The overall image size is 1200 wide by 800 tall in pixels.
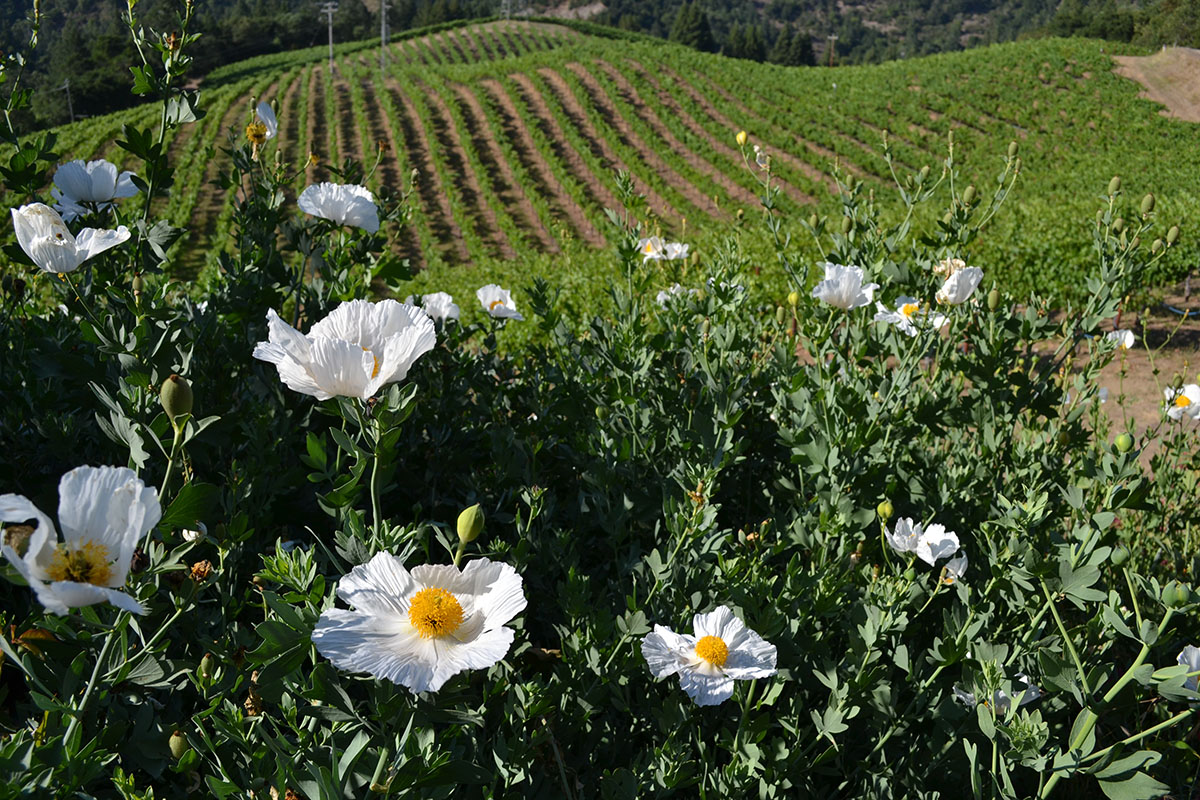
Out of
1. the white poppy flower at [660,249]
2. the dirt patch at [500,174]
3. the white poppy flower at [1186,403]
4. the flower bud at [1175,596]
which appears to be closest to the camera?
the flower bud at [1175,596]

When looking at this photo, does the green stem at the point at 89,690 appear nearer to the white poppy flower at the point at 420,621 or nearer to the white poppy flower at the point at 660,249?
the white poppy flower at the point at 420,621

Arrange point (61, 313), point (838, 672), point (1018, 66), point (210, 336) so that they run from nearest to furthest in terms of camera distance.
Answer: point (838, 672) → point (210, 336) → point (61, 313) → point (1018, 66)

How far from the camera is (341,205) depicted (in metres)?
1.78

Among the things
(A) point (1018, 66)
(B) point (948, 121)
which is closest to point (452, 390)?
(B) point (948, 121)

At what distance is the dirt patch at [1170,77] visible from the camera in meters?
25.0

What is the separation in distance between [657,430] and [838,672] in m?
0.79

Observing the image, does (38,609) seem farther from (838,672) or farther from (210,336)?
(838,672)

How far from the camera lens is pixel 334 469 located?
3.92 ft

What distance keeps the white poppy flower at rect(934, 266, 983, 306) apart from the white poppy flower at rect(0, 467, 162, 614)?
66.2 inches

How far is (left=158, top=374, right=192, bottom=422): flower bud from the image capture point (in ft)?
3.01

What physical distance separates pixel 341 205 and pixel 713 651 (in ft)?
4.09

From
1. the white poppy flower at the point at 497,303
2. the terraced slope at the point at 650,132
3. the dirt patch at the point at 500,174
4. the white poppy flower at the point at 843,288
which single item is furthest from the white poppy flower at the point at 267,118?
the dirt patch at the point at 500,174

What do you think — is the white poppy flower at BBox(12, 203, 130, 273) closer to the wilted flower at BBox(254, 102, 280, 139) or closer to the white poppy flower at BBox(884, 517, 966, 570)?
the wilted flower at BBox(254, 102, 280, 139)

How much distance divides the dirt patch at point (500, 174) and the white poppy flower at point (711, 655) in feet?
48.3
